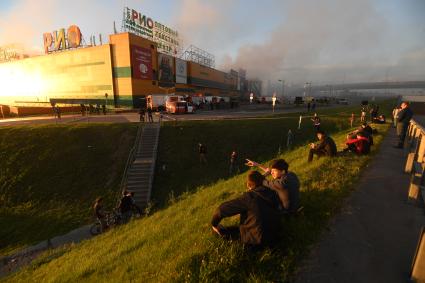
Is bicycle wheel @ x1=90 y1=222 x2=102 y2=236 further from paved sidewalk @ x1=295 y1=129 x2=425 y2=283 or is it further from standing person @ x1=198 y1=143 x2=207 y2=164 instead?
paved sidewalk @ x1=295 y1=129 x2=425 y2=283

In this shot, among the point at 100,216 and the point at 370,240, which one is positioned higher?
the point at 370,240

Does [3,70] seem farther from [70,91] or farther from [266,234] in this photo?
[266,234]

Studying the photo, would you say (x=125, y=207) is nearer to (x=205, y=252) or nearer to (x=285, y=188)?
(x=205, y=252)

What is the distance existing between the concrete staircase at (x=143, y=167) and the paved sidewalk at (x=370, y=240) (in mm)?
11624

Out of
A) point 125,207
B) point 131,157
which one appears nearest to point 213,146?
point 131,157

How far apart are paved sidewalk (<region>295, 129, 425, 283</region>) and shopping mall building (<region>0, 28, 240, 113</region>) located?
4394cm

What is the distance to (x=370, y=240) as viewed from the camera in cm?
446

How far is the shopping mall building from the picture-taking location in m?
44.4

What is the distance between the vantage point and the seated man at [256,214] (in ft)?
11.8

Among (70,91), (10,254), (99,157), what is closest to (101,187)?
(99,157)

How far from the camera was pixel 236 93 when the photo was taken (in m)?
104

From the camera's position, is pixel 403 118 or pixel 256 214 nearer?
pixel 256 214

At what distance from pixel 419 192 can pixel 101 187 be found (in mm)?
16179

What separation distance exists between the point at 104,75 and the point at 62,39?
16830mm
